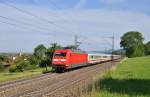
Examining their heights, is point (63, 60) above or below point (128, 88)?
above

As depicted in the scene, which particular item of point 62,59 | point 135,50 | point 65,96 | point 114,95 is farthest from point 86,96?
point 135,50

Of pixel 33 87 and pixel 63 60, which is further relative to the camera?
pixel 63 60

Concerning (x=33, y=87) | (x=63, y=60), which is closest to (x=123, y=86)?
(x=33, y=87)

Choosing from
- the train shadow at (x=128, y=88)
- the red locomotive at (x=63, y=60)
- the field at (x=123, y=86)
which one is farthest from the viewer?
the red locomotive at (x=63, y=60)

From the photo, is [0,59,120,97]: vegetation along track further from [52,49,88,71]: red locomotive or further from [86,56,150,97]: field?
[52,49,88,71]: red locomotive

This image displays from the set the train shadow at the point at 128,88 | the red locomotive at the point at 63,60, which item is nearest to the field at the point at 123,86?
the train shadow at the point at 128,88

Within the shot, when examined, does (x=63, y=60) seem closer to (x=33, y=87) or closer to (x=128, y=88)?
(x=33, y=87)

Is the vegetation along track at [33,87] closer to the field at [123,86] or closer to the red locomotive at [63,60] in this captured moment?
the field at [123,86]

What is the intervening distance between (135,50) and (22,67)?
5504 inches

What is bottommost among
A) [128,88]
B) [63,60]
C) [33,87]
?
[33,87]

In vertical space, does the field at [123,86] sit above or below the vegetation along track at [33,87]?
above

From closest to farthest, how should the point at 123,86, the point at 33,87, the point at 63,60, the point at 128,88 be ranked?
the point at 128,88
the point at 123,86
the point at 33,87
the point at 63,60

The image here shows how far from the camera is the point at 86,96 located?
54.3 feet

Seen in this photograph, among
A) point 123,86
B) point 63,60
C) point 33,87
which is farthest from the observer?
point 63,60
